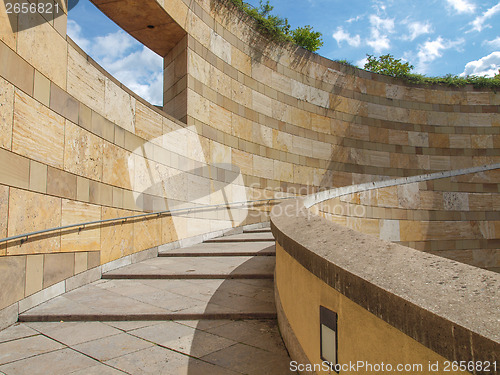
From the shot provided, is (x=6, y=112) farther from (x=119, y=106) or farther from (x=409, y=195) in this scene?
(x=409, y=195)

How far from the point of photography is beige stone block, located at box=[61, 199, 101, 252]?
15.3 ft

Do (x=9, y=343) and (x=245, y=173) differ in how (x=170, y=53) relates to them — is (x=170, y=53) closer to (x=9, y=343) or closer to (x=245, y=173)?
(x=245, y=173)

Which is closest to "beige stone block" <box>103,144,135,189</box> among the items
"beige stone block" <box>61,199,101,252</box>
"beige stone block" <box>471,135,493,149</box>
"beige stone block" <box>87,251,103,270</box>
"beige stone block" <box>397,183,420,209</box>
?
"beige stone block" <box>61,199,101,252</box>

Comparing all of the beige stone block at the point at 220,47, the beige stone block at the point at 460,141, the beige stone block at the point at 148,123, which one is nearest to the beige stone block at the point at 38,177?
the beige stone block at the point at 148,123

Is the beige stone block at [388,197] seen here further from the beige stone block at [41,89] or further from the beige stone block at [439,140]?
the beige stone block at [41,89]

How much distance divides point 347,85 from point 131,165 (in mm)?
9210

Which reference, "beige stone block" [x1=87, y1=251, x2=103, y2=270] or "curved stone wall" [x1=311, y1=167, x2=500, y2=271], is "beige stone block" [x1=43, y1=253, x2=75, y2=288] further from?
"curved stone wall" [x1=311, y1=167, x2=500, y2=271]

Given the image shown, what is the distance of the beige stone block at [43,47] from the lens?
4066 mm

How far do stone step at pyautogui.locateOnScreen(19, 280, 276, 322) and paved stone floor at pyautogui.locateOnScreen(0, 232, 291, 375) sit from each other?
0.4 inches

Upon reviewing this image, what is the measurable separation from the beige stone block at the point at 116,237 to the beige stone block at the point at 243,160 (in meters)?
3.77

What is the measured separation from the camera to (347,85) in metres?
12.8

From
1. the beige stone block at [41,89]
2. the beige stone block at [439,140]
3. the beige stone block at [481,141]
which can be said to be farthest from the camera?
the beige stone block at [481,141]

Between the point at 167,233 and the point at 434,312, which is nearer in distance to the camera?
the point at 434,312

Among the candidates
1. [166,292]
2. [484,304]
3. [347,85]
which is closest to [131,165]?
[166,292]
